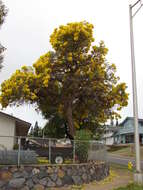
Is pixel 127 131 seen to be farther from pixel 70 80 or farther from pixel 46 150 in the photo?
pixel 46 150

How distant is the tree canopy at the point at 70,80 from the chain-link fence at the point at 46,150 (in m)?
4.93

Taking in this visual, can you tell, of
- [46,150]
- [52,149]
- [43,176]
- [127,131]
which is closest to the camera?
[43,176]

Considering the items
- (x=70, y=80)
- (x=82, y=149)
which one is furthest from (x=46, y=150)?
(x=70, y=80)

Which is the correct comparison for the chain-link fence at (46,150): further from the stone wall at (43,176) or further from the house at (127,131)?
the house at (127,131)

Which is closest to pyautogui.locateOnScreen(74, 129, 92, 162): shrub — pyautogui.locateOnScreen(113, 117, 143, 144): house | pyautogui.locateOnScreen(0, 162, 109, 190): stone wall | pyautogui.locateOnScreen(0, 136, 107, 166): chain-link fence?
pyautogui.locateOnScreen(0, 136, 107, 166): chain-link fence

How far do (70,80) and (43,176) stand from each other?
8491mm

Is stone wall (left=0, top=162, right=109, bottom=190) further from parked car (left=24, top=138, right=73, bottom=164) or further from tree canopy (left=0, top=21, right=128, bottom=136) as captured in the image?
tree canopy (left=0, top=21, right=128, bottom=136)

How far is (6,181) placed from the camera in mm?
9906

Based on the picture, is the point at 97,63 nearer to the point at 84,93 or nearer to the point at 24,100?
the point at 84,93

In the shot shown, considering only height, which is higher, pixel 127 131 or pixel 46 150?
pixel 46 150

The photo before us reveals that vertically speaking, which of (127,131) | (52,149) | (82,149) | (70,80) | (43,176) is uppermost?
(70,80)

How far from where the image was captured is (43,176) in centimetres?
1072

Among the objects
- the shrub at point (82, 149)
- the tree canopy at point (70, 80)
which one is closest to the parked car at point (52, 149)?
the shrub at point (82, 149)

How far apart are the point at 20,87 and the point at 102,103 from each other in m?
6.52
